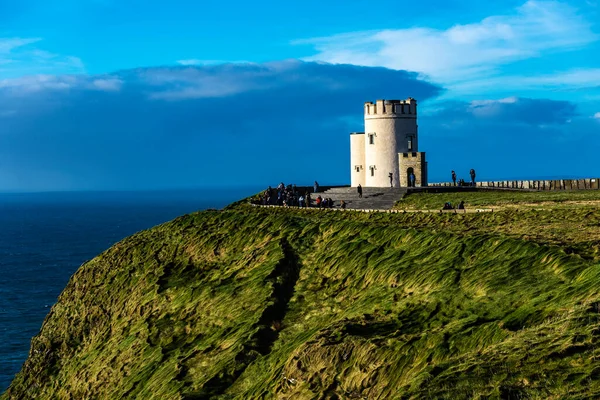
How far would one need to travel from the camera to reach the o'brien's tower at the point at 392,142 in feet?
209

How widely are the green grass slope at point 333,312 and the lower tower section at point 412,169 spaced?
60.8 feet

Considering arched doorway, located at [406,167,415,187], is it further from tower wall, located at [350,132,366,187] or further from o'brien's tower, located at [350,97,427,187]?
tower wall, located at [350,132,366,187]

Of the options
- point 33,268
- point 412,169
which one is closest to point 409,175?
point 412,169

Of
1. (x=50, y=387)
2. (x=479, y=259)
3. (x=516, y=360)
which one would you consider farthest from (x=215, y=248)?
(x=516, y=360)

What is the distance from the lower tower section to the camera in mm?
62812

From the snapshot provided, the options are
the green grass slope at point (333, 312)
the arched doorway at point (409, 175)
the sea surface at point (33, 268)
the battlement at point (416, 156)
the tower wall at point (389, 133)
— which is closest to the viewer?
the green grass slope at point (333, 312)

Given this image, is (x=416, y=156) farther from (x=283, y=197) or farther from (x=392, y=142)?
(x=283, y=197)

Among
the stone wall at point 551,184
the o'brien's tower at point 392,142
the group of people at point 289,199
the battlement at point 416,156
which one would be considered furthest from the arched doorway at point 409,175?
the group of people at point 289,199

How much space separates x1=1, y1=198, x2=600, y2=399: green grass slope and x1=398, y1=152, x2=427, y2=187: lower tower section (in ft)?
60.8

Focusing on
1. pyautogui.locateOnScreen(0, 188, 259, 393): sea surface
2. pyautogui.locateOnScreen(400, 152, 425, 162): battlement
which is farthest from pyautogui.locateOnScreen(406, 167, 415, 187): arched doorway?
pyautogui.locateOnScreen(0, 188, 259, 393): sea surface

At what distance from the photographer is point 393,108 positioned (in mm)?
64188

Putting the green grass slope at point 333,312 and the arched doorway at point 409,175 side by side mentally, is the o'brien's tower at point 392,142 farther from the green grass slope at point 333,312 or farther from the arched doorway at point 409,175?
the green grass slope at point 333,312

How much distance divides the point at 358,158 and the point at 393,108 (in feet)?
19.7

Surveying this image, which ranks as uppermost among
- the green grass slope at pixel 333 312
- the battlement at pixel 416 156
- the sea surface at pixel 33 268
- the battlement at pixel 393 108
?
the battlement at pixel 393 108
